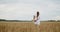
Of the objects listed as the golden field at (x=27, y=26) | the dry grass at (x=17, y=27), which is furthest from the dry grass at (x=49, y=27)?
the dry grass at (x=17, y=27)

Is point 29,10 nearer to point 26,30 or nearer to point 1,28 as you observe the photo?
point 26,30

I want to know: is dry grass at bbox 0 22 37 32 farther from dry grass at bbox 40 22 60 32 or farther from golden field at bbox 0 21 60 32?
dry grass at bbox 40 22 60 32

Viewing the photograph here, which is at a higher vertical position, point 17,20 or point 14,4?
point 14,4

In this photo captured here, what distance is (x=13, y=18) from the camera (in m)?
6.21

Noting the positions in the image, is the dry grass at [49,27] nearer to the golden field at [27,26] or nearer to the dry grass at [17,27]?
the golden field at [27,26]

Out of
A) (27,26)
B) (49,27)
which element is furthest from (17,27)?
(49,27)

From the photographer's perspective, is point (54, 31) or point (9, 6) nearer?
point (54, 31)

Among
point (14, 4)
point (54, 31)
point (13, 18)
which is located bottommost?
point (54, 31)

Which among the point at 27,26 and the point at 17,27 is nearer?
the point at 17,27

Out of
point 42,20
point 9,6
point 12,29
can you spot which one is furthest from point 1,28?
point 42,20

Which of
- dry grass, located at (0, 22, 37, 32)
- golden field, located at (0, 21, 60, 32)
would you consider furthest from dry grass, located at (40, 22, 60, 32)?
dry grass, located at (0, 22, 37, 32)

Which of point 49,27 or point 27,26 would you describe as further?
point 27,26

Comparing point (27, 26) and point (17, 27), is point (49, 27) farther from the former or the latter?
point (17, 27)

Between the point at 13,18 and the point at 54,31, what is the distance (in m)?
1.37
